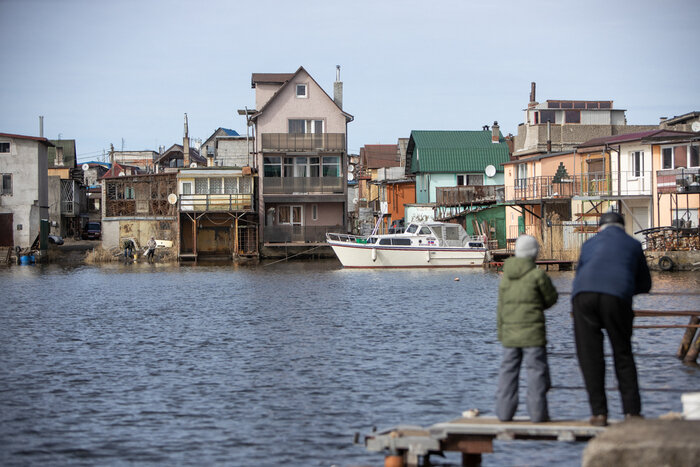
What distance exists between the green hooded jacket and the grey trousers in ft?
0.45

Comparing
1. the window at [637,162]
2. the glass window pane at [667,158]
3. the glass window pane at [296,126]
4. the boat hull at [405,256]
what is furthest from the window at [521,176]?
the glass window pane at [296,126]

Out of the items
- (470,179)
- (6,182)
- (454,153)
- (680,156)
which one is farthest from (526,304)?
(454,153)

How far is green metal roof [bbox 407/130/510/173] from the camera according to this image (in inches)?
2874

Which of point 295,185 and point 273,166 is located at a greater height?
point 273,166

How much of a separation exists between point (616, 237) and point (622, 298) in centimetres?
67

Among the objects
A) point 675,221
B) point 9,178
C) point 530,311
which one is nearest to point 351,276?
point 675,221

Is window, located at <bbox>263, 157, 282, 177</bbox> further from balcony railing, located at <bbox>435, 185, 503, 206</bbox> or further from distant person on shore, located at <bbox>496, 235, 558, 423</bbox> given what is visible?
distant person on shore, located at <bbox>496, 235, 558, 423</bbox>

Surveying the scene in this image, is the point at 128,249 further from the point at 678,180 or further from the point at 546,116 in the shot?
the point at 678,180

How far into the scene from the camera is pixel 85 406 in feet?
46.7

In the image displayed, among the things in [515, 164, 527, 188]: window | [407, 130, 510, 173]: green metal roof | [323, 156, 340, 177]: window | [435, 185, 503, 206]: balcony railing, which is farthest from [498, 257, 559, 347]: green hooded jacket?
[407, 130, 510, 173]: green metal roof

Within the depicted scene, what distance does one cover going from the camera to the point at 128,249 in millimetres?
64625

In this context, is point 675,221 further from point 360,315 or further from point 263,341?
point 263,341

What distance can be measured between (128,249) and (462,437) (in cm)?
5778

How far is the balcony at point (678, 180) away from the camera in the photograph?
131 feet
